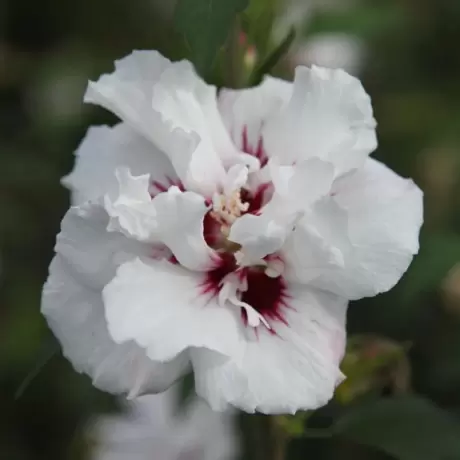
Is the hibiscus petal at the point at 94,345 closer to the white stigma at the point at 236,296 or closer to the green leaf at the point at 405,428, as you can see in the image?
the white stigma at the point at 236,296

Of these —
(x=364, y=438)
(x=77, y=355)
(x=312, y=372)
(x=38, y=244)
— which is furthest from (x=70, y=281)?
(x=38, y=244)

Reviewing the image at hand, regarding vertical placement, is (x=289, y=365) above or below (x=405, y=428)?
above

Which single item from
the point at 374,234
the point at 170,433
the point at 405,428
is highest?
the point at 374,234

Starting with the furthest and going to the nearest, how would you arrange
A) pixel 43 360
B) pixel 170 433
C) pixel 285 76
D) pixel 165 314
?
1. pixel 170 433
2. pixel 285 76
3. pixel 43 360
4. pixel 165 314

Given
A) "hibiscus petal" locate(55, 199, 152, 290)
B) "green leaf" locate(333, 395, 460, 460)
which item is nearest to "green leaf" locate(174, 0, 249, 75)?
"hibiscus petal" locate(55, 199, 152, 290)

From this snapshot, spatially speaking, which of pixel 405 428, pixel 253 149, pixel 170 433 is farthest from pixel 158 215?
pixel 170 433

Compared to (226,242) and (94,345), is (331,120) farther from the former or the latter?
(94,345)

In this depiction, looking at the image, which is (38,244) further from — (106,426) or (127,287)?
(127,287)
